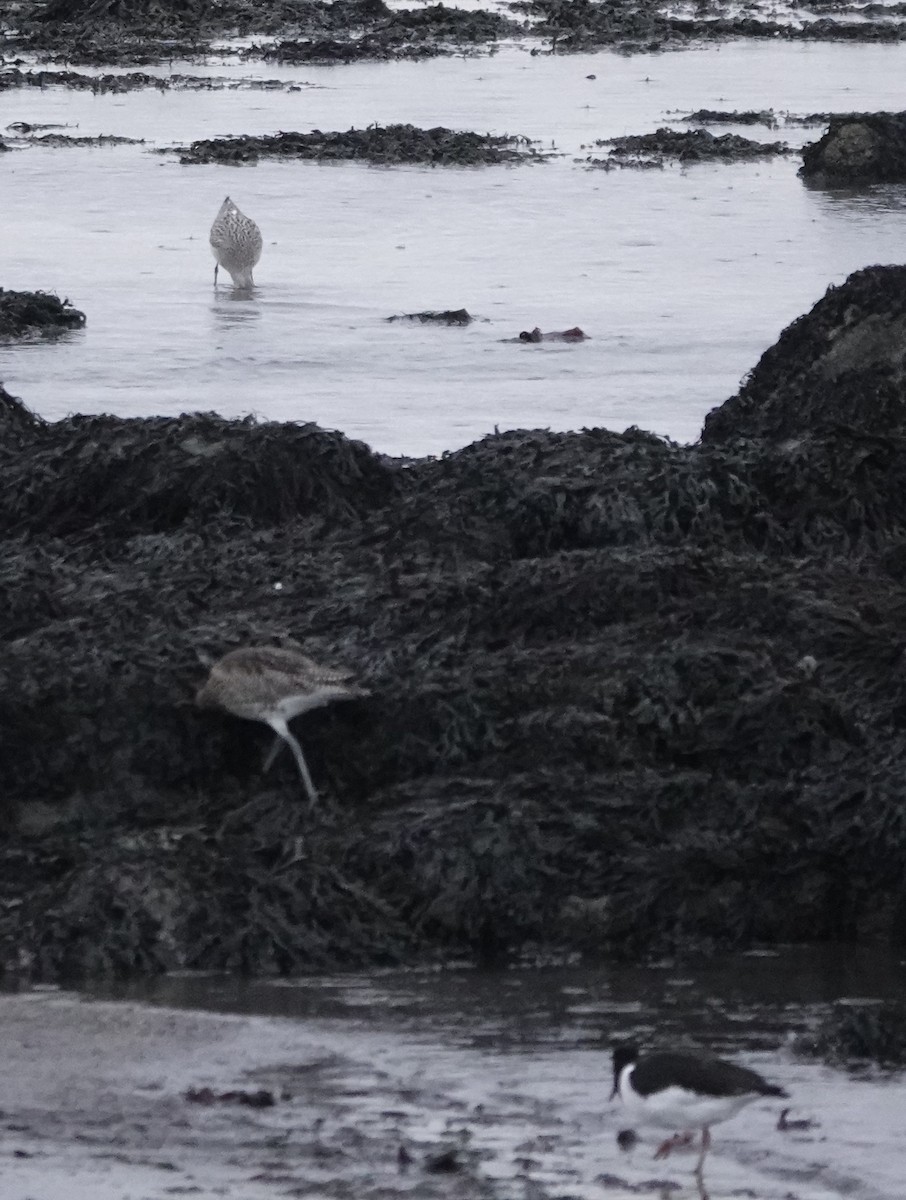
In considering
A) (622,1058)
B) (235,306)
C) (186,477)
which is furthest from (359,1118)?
(235,306)

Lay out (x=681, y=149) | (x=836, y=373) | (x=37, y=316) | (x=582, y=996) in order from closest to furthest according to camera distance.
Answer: (x=582, y=996)
(x=836, y=373)
(x=37, y=316)
(x=681, y=149)

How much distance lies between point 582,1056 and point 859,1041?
1.74 ft

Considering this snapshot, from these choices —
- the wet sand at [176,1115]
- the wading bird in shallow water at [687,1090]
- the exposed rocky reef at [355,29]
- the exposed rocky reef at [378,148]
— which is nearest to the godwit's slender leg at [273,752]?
the wet sand at [176,1115]

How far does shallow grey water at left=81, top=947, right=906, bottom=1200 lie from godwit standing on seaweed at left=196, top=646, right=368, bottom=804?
78 cm

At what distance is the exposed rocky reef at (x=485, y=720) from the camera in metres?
4.95

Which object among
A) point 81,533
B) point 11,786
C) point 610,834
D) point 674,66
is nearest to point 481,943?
point 610,834

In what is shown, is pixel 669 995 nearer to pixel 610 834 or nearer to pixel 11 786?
pixel 610 834

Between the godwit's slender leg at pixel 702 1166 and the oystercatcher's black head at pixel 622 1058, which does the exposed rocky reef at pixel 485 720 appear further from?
the godwit's slender leg at pixel 702 1166

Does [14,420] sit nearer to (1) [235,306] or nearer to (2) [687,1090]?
(1) [235,306]

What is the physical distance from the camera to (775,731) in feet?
17.5

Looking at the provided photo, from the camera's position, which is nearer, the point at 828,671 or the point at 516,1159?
the point at 516,1159

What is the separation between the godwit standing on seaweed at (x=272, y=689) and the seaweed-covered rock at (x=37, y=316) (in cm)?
600

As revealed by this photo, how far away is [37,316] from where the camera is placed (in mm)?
11188

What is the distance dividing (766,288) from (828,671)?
23.6 ft
